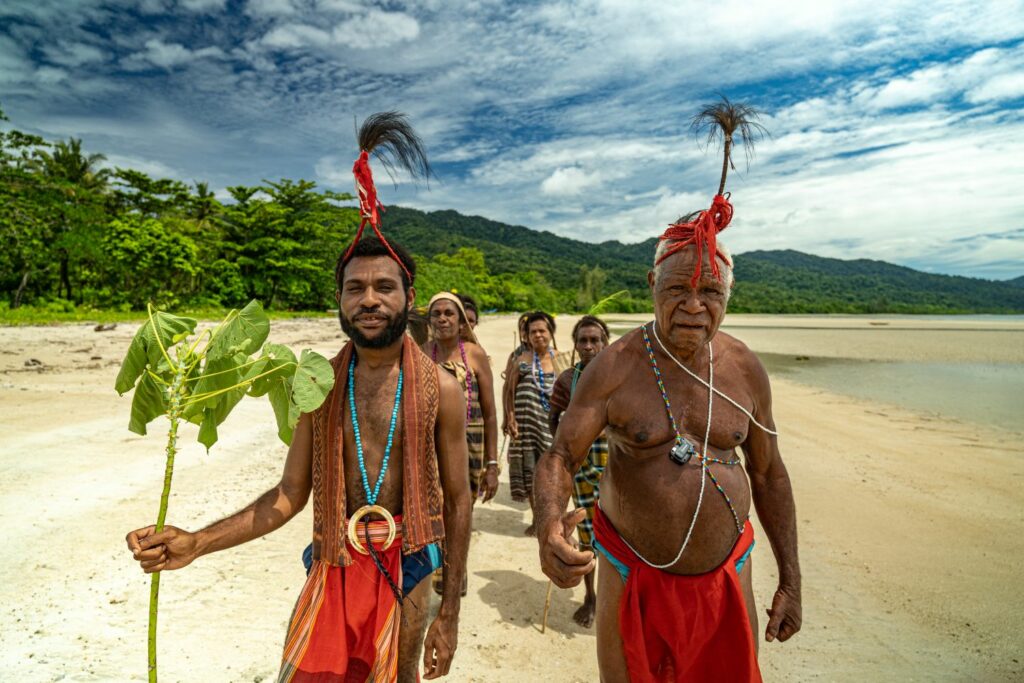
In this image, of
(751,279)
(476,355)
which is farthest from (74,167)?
(751,279)

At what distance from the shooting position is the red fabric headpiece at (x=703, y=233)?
2.33 meters

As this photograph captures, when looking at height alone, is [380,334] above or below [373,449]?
above

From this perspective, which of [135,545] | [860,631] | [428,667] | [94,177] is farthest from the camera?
[94,177]

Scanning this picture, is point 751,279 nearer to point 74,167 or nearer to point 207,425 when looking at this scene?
point 74,167

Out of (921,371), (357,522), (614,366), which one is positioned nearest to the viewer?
(357,522)

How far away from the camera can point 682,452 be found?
235 centimetres

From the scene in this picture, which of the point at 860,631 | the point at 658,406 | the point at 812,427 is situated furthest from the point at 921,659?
the point at 812,427

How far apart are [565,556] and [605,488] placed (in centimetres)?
100

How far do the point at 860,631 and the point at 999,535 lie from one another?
313 cm

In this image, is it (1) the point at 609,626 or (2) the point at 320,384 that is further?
(1) the point at 609,626

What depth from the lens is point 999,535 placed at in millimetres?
5824

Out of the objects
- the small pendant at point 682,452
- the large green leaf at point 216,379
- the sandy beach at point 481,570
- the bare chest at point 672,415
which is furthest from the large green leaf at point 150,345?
the sandy beach at point 481,570

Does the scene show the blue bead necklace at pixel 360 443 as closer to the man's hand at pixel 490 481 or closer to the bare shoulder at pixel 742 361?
the bare shoulder at pixel 742 361

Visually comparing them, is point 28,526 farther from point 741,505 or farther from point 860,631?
point 860,631
